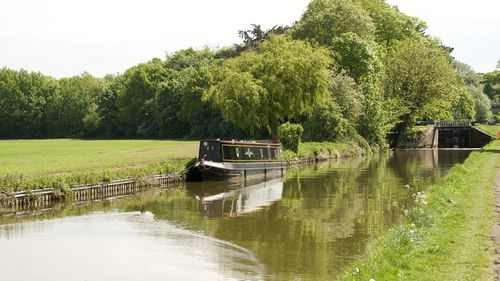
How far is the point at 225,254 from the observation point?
16141 mm

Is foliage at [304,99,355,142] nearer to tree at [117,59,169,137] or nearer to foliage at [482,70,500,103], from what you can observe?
tree at [117,59,169,137]

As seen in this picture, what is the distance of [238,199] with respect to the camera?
2978cm

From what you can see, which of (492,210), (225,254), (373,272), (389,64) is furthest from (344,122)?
(373,272)

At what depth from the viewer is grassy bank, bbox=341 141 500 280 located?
11109 mm

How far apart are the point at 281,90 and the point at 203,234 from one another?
93.0 feet

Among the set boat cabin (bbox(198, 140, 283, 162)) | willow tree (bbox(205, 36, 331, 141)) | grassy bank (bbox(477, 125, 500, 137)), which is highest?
willow tree (bbox(205, 36, 331, 141))

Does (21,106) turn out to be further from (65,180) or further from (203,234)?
(203,234)

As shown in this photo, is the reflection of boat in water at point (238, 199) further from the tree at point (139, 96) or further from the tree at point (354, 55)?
the tree at point (139, 96)

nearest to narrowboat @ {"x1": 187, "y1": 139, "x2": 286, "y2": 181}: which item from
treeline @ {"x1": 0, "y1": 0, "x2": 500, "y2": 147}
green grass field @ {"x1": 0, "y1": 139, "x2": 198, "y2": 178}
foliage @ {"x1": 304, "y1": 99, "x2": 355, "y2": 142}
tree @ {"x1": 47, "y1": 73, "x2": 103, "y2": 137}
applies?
green grass field @ {"x1": 0, "y1": 139, "x2": 198, "y2": 178}

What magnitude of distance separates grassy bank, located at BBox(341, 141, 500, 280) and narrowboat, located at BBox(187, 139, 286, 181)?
19.3 m

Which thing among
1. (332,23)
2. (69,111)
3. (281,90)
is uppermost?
(332,23)

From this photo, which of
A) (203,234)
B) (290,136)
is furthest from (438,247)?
(290,136)

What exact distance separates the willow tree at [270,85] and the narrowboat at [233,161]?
422cm

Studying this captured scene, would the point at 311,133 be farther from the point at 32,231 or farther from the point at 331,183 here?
the point at 32,231
